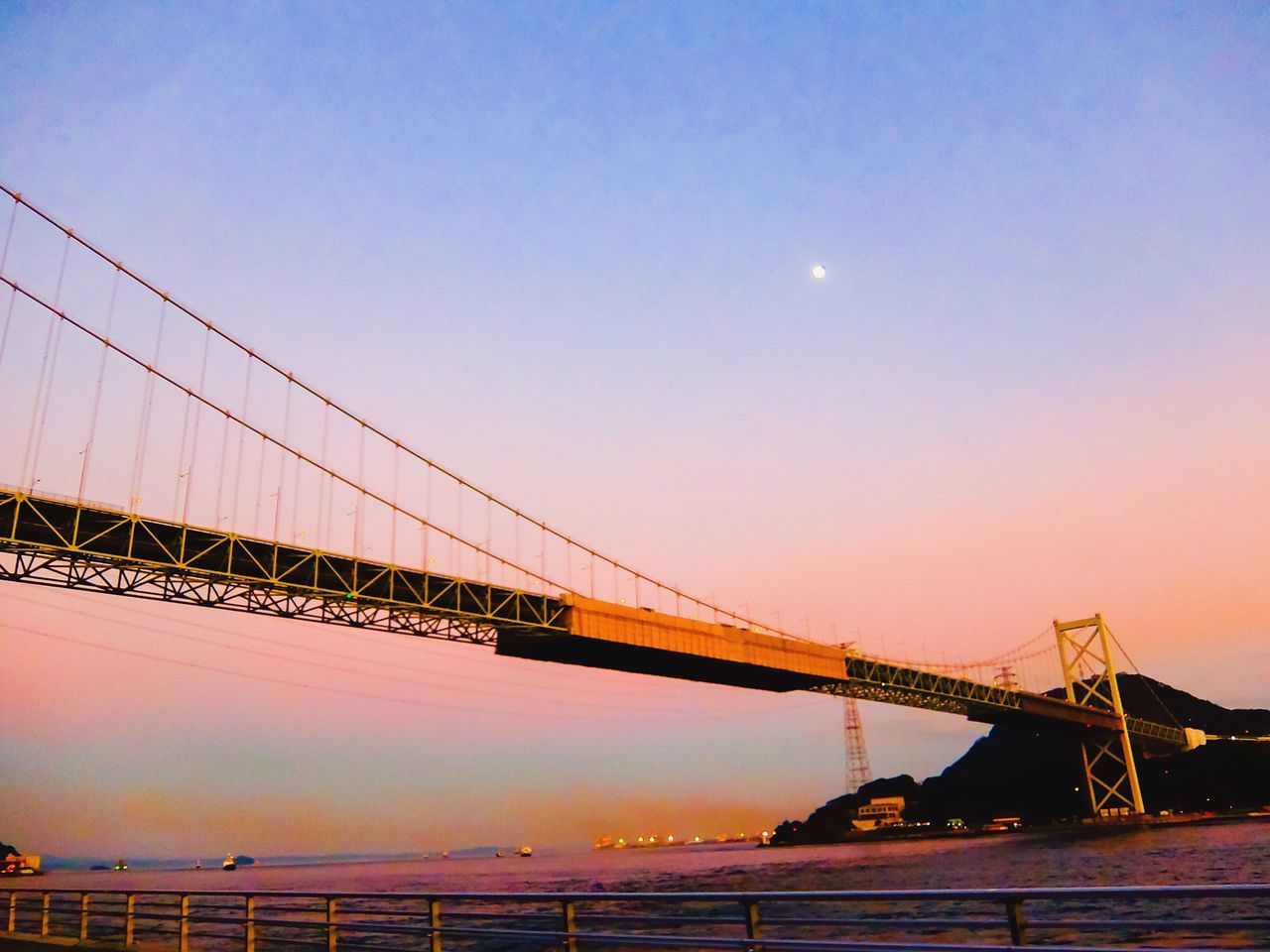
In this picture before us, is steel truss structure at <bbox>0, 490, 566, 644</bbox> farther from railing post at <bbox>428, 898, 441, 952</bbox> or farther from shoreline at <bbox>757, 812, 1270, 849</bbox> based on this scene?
shoreline at <bbox>757, 812, 1270, 849</bbox>

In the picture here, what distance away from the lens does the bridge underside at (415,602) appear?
115 ft

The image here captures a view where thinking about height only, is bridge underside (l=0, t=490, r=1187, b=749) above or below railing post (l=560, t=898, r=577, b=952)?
above

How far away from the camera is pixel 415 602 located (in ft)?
154

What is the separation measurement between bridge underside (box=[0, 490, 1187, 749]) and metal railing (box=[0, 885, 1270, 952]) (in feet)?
42.9

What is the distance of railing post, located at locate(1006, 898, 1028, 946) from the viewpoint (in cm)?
A: 467

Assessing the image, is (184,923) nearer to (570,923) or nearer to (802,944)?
(570,923)

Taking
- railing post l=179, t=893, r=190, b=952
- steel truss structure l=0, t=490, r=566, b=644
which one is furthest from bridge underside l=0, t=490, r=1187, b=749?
railing post l=179, t=893, r=190, b=952

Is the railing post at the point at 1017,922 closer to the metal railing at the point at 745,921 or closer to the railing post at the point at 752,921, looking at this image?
the metal railing at the point at 745,921

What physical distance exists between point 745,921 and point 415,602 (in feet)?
141

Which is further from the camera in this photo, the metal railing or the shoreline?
the shoreline

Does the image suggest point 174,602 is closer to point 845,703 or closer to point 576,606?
point 576,606

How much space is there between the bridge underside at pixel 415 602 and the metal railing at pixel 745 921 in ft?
42.9

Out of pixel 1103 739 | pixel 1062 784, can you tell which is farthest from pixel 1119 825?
pixel 1062 784

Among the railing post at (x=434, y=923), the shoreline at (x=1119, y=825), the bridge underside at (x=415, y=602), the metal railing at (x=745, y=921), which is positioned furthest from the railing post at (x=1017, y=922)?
the shoreline at (x=1119, y=825)
